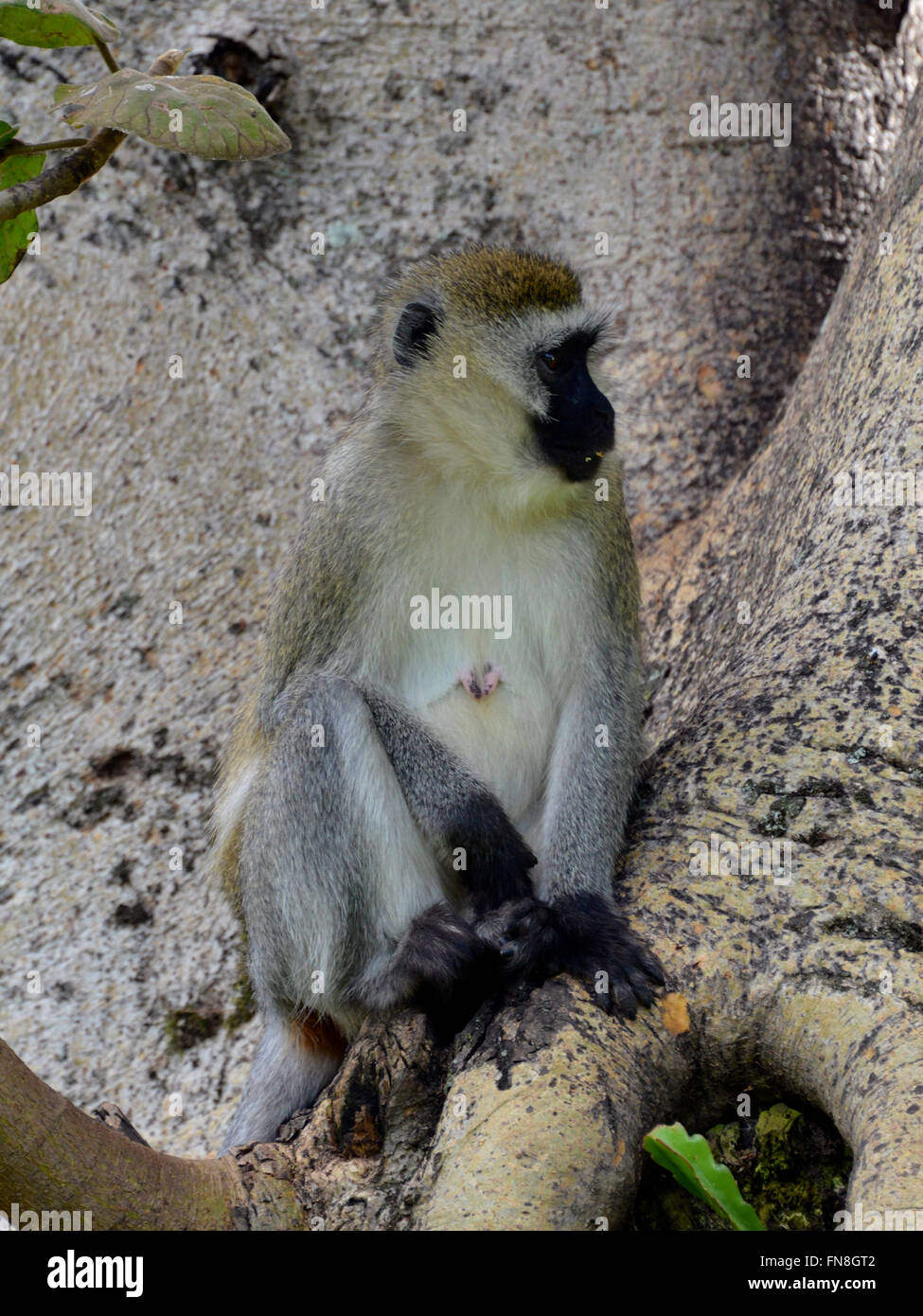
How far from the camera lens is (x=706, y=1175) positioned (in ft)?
9.09

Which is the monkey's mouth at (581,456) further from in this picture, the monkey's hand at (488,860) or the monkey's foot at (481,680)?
the monkey's hand at (488,860)

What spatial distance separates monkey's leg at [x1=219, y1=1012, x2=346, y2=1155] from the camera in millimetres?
4008

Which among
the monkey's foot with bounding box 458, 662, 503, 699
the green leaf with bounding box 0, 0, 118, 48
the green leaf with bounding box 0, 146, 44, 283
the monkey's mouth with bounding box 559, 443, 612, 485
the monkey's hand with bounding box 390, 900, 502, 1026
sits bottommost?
the monkey's hand with bounding box 390, 900, 502, 1026

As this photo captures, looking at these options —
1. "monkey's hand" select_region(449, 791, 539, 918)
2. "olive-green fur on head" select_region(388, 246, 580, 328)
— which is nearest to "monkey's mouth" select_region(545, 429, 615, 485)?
"olive-green fur on head" select_region(388, 246, 580, 328)

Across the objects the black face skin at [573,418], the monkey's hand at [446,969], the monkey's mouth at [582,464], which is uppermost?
the black face skin at [573,418]

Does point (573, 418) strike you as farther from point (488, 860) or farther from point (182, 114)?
point (182, 114)

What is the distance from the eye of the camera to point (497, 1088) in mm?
3059

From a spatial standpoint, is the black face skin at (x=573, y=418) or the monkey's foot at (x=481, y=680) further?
the monkey's foot at (x=481, y=680)

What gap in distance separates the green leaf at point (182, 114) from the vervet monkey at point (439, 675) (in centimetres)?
143

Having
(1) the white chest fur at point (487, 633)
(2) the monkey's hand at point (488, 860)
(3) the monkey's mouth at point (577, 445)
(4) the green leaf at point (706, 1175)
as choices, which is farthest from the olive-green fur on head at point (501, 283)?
(4) the green leaf at point (706, 1175)

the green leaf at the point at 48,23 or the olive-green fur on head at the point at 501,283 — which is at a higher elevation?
the green leaf at the point at 48,23

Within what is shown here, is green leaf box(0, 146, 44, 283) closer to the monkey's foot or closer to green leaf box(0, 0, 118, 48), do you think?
green leaf box(0, 0, 118, 48)

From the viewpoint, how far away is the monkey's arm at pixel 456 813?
153 inches

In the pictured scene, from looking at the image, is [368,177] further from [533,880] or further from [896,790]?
[896,790]
